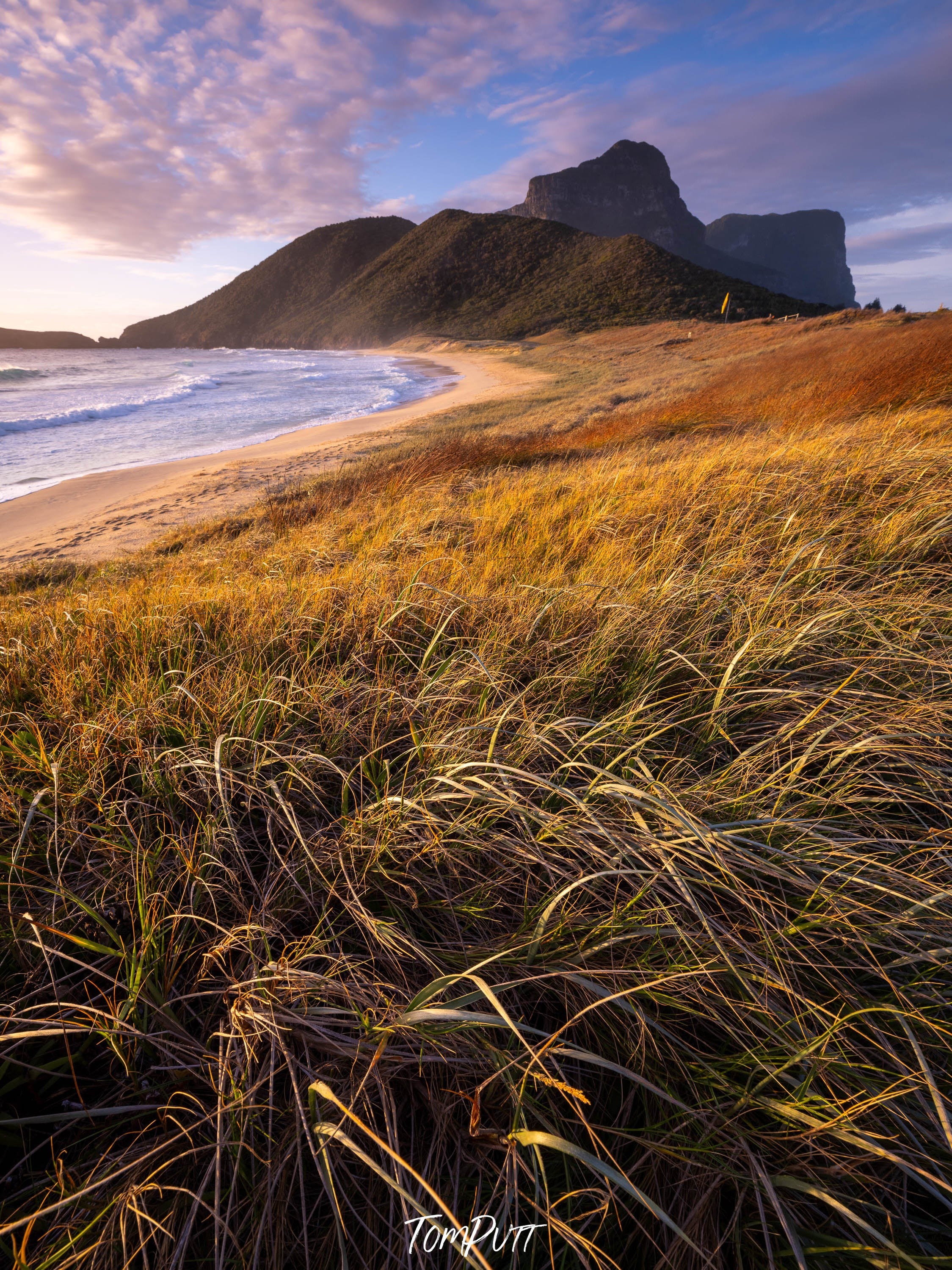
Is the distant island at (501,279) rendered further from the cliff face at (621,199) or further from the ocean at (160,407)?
the ocean at (160,407)

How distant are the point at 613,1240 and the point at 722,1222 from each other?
0.61ft

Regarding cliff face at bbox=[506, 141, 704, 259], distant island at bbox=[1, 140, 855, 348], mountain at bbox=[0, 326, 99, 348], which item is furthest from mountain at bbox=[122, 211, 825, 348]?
cliff face at bbox=[506, 141, 704, 259]

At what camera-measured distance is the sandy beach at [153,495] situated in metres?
6.99

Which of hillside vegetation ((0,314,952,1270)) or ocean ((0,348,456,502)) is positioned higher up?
ocean ((0,348,456,502))

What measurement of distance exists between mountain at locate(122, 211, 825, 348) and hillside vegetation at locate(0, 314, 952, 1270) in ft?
158

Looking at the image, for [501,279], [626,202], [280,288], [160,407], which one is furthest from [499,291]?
[626,202]

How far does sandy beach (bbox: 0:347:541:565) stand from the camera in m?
6.99

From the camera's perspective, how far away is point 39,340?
102m

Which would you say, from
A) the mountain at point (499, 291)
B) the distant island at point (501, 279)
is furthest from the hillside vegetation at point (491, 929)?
the mountain at point (499, 291)

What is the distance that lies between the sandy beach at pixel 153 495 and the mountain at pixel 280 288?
395ft

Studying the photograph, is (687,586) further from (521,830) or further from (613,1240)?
(613,1240)

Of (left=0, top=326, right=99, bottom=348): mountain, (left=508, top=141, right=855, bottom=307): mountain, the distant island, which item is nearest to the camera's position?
the distant island

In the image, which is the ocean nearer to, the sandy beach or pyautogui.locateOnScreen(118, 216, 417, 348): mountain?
the sandy beach

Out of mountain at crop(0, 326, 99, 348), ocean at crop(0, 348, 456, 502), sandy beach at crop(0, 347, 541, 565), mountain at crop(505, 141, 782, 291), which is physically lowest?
sandy beach at crop(0, 347, 541, 565)
